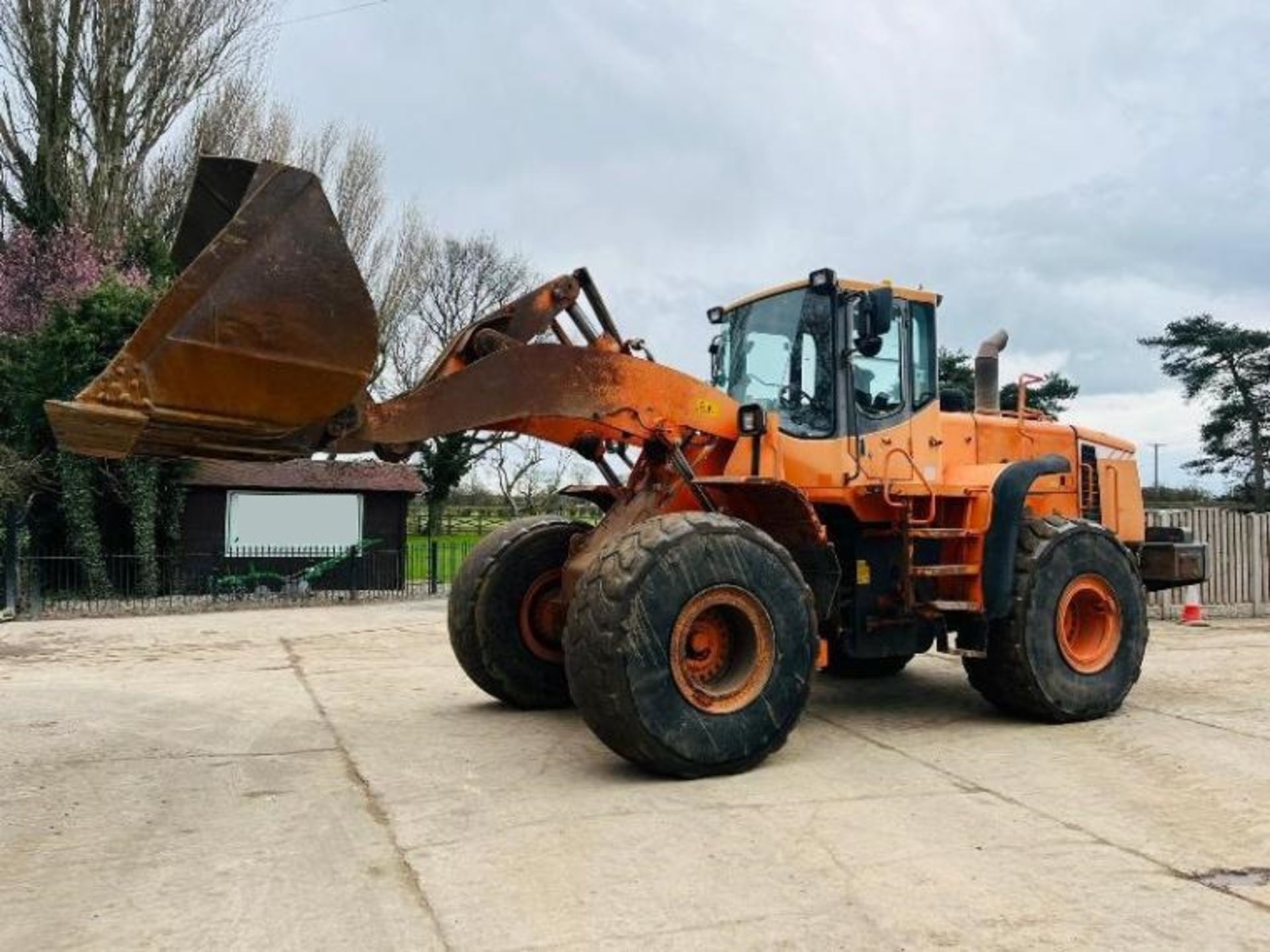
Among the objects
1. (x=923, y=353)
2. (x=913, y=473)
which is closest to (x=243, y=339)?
(x=913, y=473)

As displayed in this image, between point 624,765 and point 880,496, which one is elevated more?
point 880,496

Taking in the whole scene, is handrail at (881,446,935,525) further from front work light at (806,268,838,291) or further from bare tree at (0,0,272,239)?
bare tree at (0,0,272,239)

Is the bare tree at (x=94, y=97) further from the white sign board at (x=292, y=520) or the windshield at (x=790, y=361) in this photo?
the windshield at (x=790, y=361)

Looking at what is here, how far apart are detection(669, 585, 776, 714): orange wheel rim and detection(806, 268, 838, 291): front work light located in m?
2.23

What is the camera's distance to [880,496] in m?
7.24

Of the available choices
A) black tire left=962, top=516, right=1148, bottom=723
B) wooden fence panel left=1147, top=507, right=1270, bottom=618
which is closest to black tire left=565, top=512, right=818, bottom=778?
black tire left=962, top=516, right=1148, bottom=723

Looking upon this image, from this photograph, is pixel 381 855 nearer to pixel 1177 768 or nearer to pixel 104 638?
pixel 1177 768

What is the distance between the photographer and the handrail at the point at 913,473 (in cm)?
717

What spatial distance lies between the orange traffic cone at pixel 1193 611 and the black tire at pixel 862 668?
6.65 metres

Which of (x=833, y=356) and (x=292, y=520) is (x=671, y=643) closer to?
(x=833, y=356)

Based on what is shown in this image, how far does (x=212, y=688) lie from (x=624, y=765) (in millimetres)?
4836

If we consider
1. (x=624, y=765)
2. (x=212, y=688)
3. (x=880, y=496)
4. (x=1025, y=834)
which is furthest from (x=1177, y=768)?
(x=212, y=688)

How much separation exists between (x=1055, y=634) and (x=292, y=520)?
19.5m

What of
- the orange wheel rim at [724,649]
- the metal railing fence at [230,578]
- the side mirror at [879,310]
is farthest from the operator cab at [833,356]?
the metal railing fence at [230,578]
